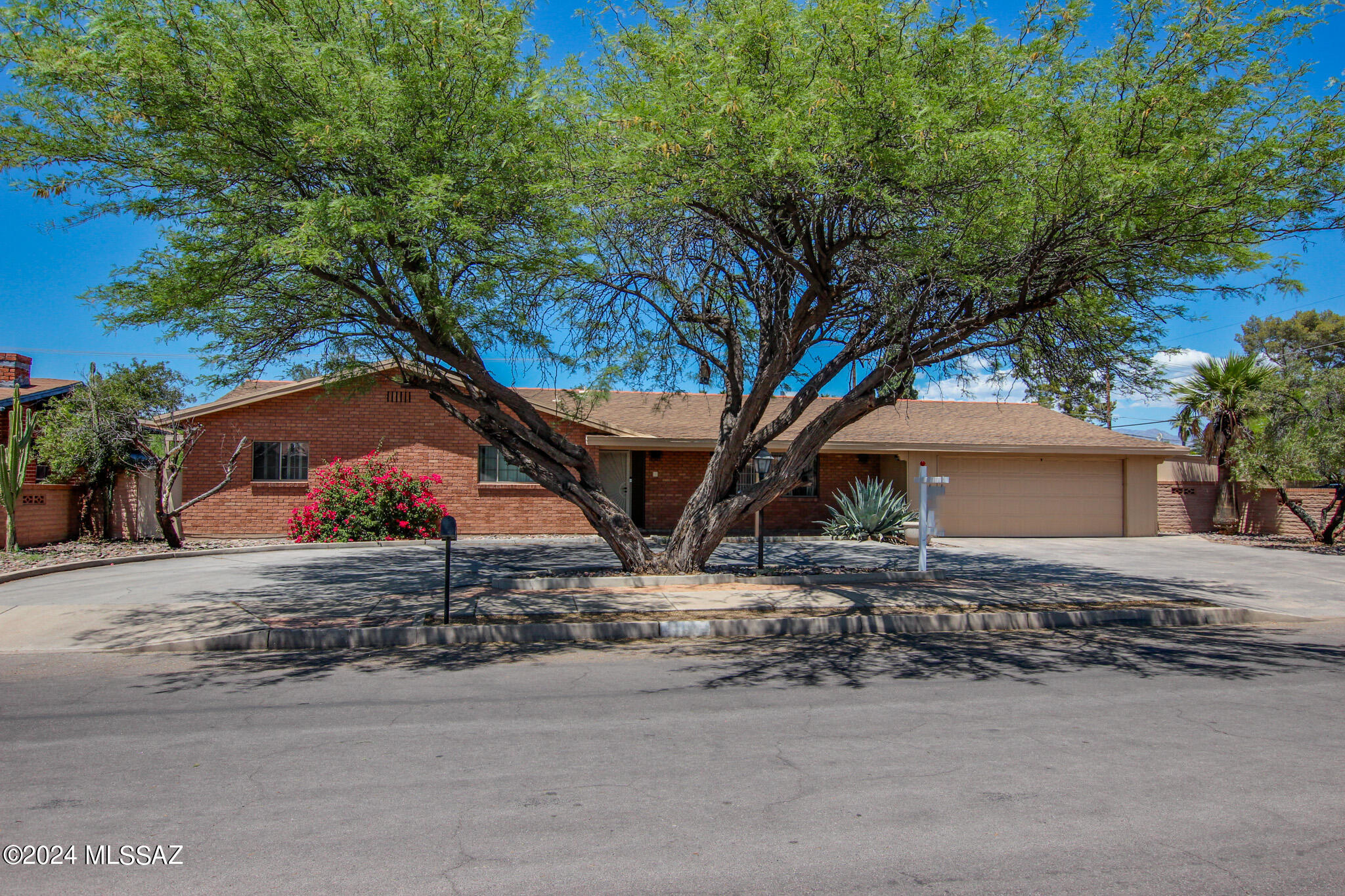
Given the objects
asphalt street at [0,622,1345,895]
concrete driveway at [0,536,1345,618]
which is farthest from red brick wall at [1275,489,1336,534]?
asphalt street at [0,622,1345,895]

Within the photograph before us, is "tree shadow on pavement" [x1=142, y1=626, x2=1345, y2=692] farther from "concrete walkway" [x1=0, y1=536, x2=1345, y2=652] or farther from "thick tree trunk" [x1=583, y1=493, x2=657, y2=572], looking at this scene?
"thick tree trunk" [x1=583, y1=493, x2=657, y2=572]

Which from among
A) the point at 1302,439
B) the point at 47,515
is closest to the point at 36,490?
the point at 47,515

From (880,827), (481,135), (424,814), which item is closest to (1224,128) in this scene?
(481,135)

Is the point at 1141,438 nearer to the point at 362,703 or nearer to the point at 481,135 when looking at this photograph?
the point at 481,135

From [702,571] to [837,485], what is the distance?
1058 cm

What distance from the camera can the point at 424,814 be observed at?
4.31 meters

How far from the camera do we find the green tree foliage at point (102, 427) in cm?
1770

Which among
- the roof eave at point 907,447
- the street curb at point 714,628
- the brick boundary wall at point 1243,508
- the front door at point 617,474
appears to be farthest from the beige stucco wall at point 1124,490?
the street curb at point 714,628

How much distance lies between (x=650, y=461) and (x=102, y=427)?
12.3m

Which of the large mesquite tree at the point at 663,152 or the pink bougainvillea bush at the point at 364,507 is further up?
the large mesquite tree at the point at 663,152

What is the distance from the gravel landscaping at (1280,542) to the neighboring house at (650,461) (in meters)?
1.82

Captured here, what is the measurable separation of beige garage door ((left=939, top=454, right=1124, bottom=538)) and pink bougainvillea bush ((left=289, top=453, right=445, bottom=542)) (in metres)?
13.3

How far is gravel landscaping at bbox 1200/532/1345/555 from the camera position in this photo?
20.3 metres

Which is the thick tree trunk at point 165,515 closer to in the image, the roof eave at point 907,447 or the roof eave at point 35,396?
the roof eave at point 35,396
